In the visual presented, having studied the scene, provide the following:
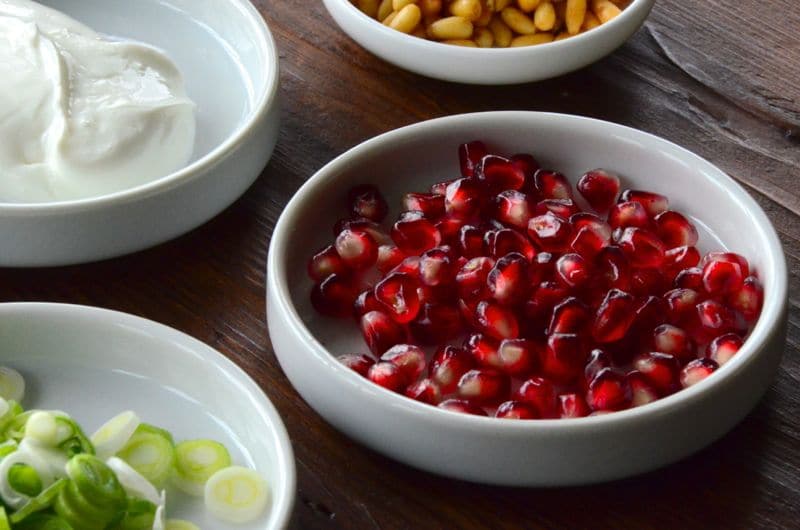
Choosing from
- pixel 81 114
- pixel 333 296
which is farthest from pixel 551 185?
pixel 81 114

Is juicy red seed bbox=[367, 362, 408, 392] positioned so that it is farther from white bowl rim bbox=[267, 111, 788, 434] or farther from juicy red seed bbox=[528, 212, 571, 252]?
juicy red seed bbox=[528, 212, 571, 252]

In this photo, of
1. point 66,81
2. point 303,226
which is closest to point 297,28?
point 66,81

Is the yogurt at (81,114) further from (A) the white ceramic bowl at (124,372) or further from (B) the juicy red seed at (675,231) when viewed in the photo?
(B) the juicy red seed at (675,231)

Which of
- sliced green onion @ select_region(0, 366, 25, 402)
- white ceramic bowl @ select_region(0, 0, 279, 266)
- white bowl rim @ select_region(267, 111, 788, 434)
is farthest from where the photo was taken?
white ceramic bowl @ select_region(0, 0, 279, 266)

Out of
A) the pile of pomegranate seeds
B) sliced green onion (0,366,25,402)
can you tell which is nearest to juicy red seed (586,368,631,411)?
the pile of pomegranate seeds

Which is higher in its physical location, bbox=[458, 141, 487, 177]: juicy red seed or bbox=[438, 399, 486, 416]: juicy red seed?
bbox=[458, 141, 487, 177]: juicy red seed

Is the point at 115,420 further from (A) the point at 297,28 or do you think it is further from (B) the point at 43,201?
(A) the point at 297,28

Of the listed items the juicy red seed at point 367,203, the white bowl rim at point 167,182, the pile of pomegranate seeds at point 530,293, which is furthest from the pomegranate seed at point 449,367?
the white bowl rim at point 167,182
